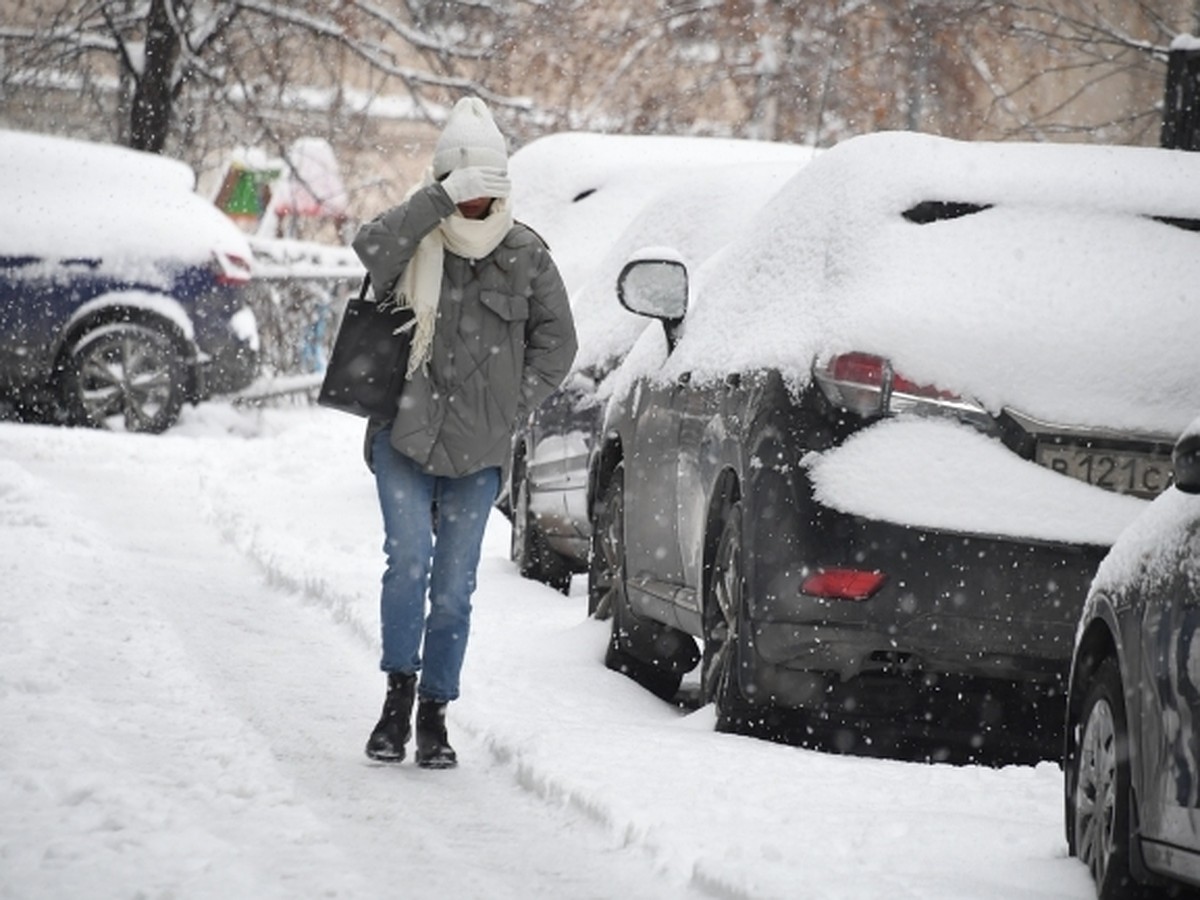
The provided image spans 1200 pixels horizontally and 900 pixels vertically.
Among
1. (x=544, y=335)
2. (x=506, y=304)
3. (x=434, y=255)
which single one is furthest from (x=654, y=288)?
(x=434, y=255)

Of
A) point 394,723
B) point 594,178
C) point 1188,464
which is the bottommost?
point 394,723

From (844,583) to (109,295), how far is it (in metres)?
12.2

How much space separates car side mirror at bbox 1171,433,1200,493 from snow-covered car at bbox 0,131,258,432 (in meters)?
13.7

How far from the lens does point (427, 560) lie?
661 cm

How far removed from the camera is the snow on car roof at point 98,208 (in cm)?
1762

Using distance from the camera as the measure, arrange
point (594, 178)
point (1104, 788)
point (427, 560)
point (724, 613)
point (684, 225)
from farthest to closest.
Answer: point (594, 178) < point (684, 225) < point (724, 613) < point (427, 560) < point (1104, 788)

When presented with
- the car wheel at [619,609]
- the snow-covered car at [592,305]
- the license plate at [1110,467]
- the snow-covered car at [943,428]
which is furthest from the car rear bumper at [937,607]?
the snow-covered car at [592,305]

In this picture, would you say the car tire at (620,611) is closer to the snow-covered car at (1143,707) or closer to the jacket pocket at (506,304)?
the jacket pocket at (506,304)

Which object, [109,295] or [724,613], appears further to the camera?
[109,295]

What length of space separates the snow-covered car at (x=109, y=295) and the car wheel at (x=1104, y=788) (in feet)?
43.2

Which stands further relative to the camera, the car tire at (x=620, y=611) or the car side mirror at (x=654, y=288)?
the car tire at (x=620, y=611)

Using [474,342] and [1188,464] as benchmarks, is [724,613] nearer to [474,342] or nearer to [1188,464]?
[474,342]

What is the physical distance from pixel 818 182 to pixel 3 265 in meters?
11.4

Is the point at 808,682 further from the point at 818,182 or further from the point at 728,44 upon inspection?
the point at 728,44
